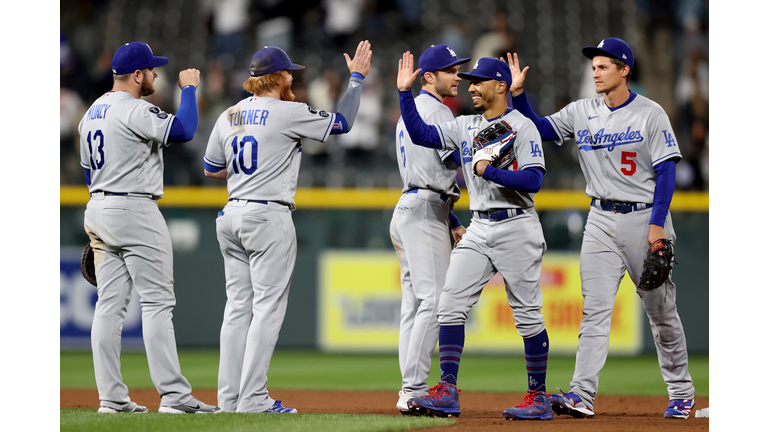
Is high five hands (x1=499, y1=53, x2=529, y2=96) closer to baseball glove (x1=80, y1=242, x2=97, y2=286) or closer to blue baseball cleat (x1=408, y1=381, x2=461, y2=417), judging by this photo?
blue baseball cleat (x1=408, y1=381, x2=461, y2=417)

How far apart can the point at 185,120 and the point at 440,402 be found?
2125 millimetres

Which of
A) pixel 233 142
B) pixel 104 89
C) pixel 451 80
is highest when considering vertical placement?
pixel 104 89

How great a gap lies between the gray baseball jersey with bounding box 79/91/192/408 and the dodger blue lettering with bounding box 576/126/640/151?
245 cm

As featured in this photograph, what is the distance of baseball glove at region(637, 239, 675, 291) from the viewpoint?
4.60 m

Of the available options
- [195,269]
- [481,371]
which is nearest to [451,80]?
[481,371]

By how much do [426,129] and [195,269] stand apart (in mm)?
5685

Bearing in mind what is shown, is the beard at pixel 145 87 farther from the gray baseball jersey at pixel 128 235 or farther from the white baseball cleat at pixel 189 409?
the white baseball cleat at pixel 189 409

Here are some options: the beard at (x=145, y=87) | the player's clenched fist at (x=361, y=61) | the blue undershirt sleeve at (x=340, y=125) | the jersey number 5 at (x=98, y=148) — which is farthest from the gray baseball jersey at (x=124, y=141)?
the player's clenched fist at (x=361, y=61)

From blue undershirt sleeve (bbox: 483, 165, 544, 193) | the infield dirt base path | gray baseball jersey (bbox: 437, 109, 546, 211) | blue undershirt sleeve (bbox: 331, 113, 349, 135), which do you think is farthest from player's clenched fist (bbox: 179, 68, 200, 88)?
the infield dirt base path

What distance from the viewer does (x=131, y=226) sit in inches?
185

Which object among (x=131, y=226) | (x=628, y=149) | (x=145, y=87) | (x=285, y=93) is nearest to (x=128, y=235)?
(x=131, y=226)

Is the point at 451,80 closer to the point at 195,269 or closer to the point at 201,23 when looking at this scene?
the point at 195,269

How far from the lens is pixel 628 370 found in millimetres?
8367

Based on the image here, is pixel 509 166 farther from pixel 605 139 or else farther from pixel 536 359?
pixel 536 359
